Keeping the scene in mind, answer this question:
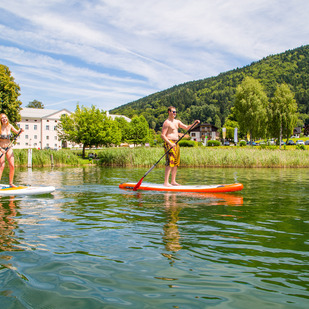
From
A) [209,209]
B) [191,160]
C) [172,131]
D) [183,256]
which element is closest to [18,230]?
[183,256]

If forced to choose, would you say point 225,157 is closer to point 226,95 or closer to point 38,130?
point 38,130

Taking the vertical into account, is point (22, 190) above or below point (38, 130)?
below

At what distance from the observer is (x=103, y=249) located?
3900 mm

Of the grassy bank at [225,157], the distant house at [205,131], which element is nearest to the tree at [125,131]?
the distant house at [205,131]

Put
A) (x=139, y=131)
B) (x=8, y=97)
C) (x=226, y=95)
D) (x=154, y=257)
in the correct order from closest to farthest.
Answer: (x=154, y=257)
(x=8, y=97)
(x=139, y=131)
(x=226, y=95)

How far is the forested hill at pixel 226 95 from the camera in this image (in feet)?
511

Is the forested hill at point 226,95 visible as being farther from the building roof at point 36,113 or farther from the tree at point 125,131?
the building roof at point 36,113

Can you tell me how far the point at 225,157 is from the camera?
83.0 ft

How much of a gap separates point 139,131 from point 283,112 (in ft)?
121

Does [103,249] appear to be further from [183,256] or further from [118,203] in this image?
[118,203]

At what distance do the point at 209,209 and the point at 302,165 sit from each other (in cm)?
2115

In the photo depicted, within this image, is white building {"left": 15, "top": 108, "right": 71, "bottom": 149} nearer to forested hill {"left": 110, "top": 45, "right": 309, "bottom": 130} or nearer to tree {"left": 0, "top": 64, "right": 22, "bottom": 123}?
tree {"left": 0, "top": 64, "right": 22, "bottom": 123}

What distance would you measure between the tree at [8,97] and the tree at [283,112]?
44.9 m

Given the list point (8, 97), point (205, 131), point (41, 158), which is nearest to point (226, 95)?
point (205, 131)
